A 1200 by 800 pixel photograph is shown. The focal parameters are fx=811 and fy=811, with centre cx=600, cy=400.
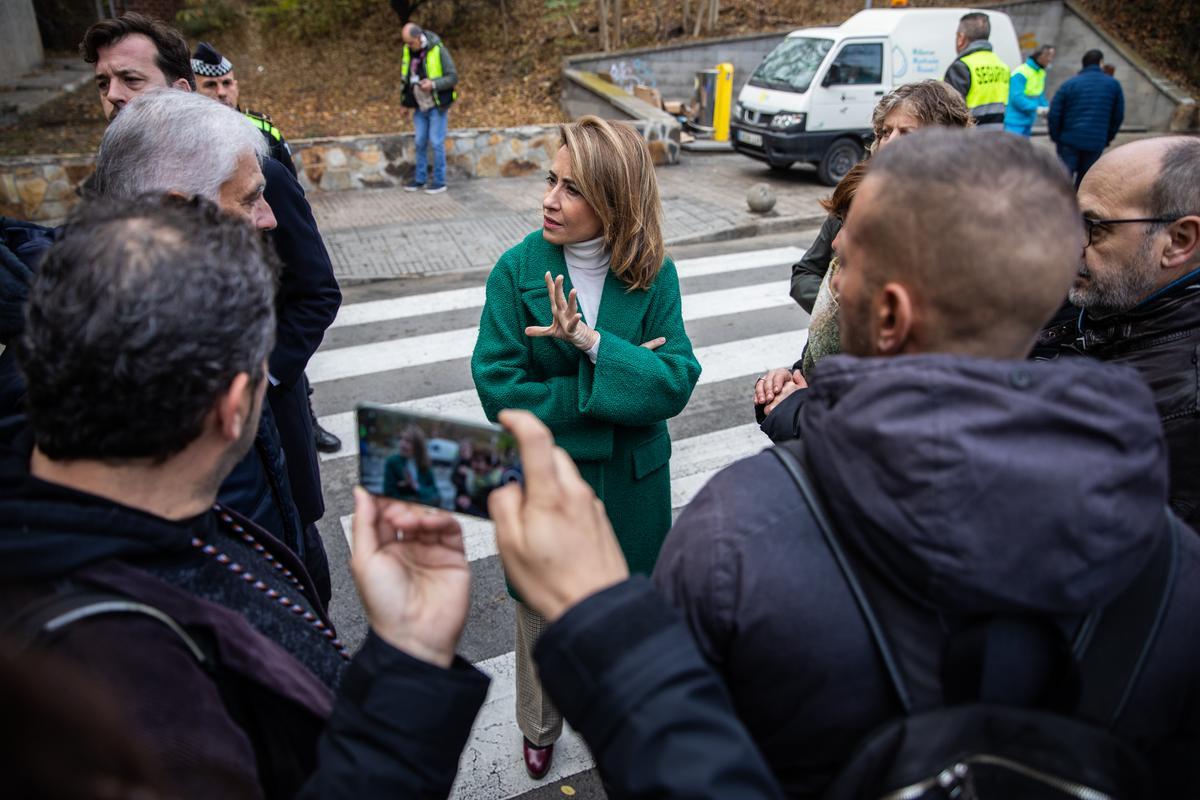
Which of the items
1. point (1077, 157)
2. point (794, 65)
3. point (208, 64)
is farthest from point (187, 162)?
point (794, 65)

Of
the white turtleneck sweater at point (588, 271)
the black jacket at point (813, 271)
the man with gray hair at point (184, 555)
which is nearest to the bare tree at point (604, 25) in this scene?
the black jacket at point (813, 271)

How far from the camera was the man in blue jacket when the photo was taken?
9.48m

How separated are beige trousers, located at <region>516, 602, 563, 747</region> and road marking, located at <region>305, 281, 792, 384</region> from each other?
348cm

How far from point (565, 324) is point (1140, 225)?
167 cm

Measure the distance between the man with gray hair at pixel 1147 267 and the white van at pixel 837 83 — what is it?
1012 centimetres

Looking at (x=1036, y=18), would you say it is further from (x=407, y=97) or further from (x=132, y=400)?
(x=132, y=400)

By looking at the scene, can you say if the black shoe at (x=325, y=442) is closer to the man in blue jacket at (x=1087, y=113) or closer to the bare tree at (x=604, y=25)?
the man in blue jacket at (x=1087, y=113)

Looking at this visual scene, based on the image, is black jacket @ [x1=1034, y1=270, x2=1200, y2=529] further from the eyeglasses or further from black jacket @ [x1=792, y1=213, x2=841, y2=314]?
black jacket @ [x1=792, y1=213, x2=841, y2=314]

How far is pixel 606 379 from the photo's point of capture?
2559mm

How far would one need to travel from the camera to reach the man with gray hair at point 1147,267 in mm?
2178

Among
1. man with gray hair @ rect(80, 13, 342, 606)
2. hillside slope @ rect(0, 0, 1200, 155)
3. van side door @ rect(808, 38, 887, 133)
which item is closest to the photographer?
man with gray hair @ rect(80, 13, 342, 606)

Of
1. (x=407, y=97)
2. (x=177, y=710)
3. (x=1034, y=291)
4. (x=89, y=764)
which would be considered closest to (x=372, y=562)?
(x=177, y=710)

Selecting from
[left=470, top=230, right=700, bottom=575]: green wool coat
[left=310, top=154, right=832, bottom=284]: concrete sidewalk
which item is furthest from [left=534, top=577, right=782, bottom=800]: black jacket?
[left=310, top=154, right=832, bottom=284]: concrete sidewalk

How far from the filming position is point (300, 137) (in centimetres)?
1198
